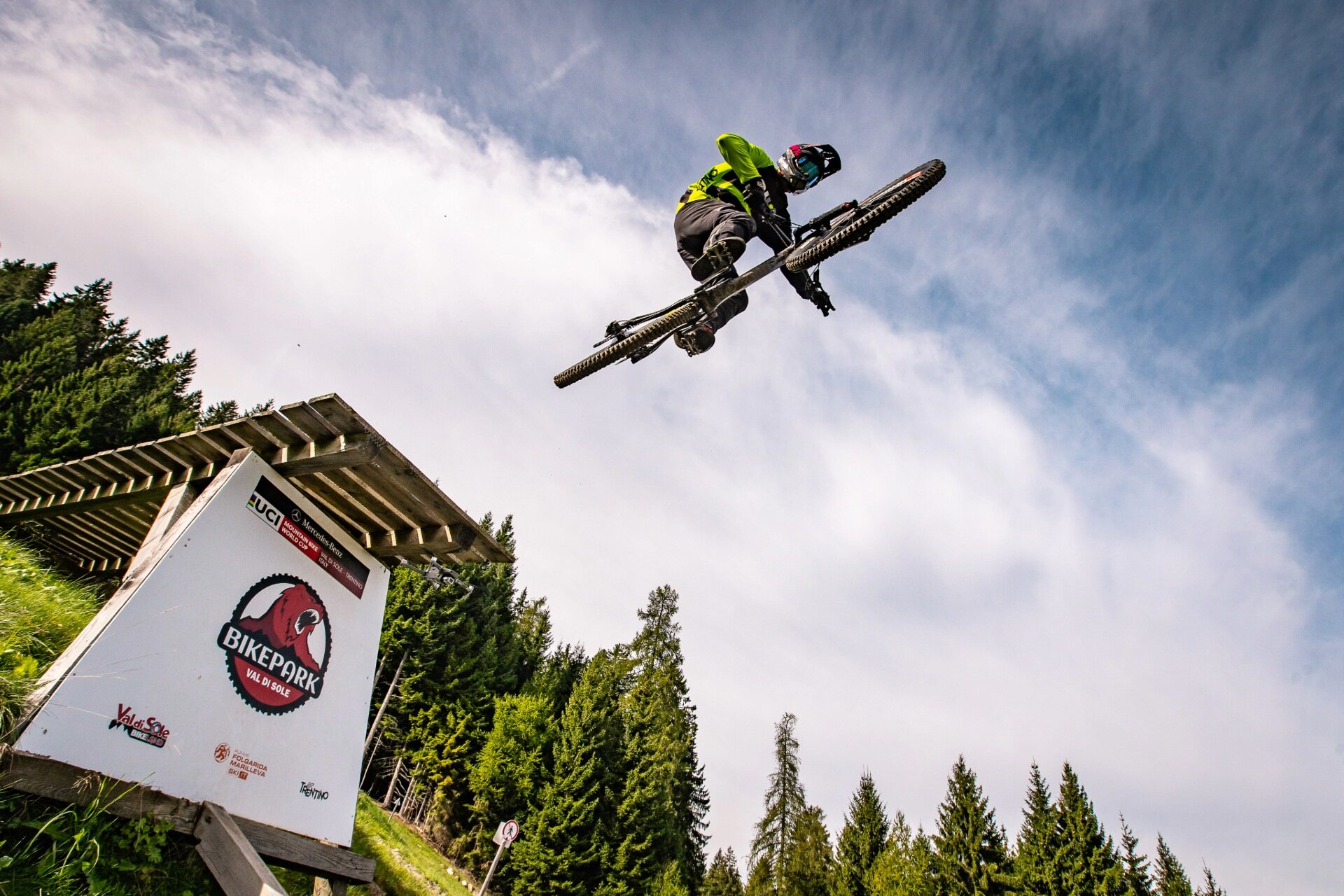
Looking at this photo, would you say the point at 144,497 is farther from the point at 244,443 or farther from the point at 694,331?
the point at 694,331

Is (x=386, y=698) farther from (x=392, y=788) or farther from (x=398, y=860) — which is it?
(x=398, y=860)

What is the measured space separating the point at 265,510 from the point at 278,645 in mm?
1367

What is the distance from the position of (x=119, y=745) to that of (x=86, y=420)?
21.5 metres

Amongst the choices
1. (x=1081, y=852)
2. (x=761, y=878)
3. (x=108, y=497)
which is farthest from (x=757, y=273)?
(x=761, y=878)

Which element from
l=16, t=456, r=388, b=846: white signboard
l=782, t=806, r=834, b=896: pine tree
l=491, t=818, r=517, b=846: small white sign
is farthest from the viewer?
l=782, t=806, r=834, b=896: pine tree

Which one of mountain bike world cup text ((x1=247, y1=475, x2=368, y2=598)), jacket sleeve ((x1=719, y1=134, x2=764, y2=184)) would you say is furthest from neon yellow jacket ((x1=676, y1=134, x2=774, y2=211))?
mountain bike world cup text ((x1=247, y1=475, x2=368, y2=598))

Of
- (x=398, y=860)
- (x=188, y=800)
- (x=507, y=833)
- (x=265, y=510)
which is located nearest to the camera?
(x=188, y=800)

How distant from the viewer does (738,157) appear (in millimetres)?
6371

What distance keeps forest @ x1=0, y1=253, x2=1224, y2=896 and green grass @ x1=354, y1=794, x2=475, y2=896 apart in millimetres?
5128

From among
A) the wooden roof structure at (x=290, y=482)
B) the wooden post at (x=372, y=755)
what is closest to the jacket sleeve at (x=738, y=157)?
the wooden roof structure at (x=290, y=482)

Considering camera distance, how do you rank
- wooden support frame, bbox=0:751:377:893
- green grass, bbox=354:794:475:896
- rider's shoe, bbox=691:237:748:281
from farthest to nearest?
green grass, bbox=354:794:475:896
rider's shoe, bbox=691:237:748:281
wooden support frame, bbox=0:751:377:893

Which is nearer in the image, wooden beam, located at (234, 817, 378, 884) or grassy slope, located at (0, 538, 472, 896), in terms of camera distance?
grassy slope, located at (0, 538, 472, 896)

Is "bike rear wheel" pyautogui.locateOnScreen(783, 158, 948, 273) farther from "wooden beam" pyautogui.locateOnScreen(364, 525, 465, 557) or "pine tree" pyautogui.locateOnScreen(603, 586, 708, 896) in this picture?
"pine tree" pyautogui.locateOnScreen(603, 586, 708, 896)

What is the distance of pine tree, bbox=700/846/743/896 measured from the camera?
43562 mm
